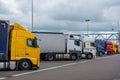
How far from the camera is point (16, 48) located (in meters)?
24.6

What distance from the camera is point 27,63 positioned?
25.5m

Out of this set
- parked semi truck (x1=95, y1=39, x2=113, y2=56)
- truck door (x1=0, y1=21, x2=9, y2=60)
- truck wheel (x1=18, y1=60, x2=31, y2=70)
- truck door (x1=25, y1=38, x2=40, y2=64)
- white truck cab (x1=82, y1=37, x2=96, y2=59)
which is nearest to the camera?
truck door (x1=0, y1=21, x2=9, y2=60)

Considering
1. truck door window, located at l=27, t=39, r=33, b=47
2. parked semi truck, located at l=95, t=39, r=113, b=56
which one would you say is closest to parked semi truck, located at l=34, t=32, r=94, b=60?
truck door window, located at l=27, t=39, r=33, b=47

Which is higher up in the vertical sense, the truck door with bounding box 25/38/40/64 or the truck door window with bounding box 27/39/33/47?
the truck door window with bounding box 27/39/33/47

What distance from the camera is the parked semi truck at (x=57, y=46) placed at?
141 feet

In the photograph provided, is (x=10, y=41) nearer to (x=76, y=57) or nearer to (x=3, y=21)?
(x=3, y=21)

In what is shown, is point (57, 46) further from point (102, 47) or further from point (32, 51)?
point (102, 47)

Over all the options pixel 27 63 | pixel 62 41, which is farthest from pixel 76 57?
pixel 27 63

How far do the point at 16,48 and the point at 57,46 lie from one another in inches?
757

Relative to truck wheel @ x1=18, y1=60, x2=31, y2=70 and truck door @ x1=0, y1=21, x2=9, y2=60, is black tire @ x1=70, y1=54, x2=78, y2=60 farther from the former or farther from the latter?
truck door @ x1=0, y1=21, x2=9, y2=60

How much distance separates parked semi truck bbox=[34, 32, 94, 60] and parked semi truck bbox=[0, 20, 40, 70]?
1650 cm

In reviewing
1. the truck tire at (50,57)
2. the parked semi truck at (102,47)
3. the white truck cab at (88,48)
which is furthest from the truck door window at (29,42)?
the parked semi truck at (102,47)

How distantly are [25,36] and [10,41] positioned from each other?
1159 mm

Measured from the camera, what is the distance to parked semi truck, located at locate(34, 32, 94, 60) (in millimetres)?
43000
